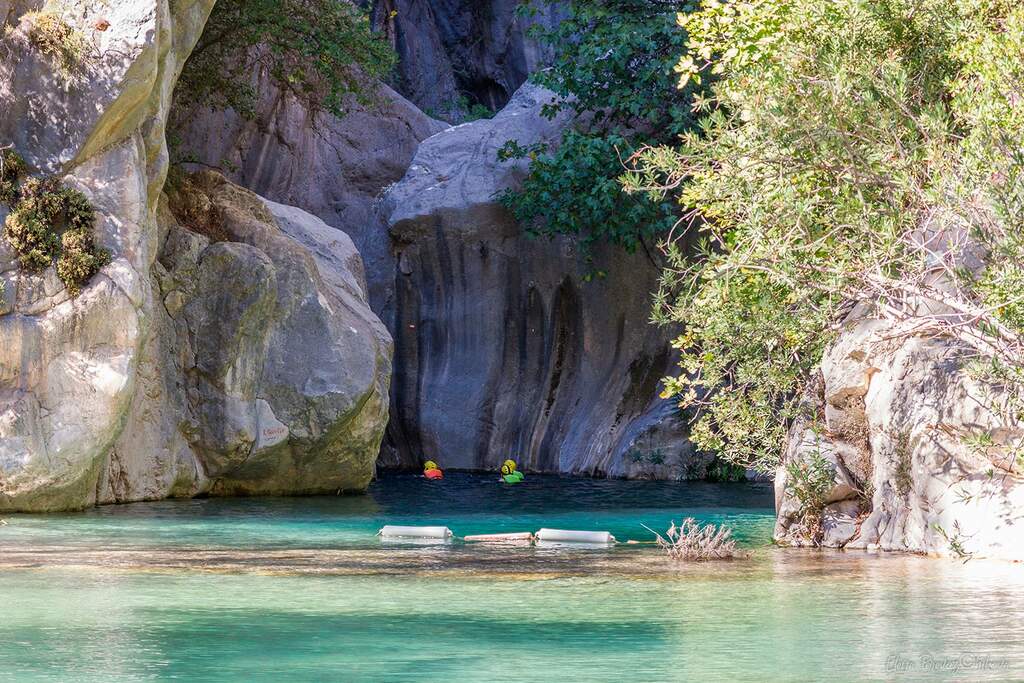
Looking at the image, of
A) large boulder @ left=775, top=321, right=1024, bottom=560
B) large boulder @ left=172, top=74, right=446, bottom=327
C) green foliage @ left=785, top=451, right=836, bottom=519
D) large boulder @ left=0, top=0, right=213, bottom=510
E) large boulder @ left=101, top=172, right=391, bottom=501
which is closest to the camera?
large boulder @ left=775, top=321, right=1024, bottom=560

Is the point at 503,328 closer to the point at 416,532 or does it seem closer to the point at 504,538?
the point at 416,532

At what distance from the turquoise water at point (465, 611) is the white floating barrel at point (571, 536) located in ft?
1.42

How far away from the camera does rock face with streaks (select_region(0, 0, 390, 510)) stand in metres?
19.1

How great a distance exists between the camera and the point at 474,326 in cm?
3172

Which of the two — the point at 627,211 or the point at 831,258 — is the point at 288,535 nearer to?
the point at 831,258

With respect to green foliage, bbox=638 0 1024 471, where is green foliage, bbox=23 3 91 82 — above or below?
above

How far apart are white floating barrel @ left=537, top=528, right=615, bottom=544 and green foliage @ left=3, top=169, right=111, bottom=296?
7.30 m

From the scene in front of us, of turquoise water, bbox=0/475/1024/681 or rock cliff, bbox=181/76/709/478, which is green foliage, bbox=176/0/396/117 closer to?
rock cliff, bbox=181/76/709/478

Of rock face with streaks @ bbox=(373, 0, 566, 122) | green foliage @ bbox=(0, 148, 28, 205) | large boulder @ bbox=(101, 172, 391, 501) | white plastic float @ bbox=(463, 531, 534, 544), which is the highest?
rock face with streaks @ bbox=(373, 0, 566, 122)

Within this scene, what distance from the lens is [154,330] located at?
73.5 ft

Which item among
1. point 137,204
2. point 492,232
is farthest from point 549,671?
point 492,232

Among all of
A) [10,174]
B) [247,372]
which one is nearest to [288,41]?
[247,372]

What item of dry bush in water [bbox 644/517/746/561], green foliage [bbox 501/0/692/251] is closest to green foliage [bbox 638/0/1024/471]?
dry bush in water [bbox 644/517/746/561]

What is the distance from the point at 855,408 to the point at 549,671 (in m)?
8.39
